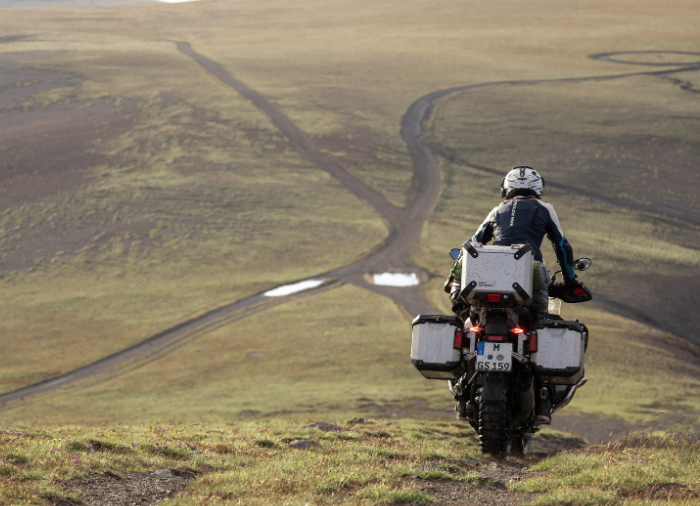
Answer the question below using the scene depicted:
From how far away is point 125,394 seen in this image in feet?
108

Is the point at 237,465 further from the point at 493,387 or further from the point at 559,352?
the point at 559,352

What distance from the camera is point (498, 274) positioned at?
32.9ft

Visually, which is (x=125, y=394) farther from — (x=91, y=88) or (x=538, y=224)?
(x=91, y=88)

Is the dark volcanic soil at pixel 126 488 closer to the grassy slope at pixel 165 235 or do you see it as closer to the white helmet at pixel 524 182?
the white helmet at pixel 524 182

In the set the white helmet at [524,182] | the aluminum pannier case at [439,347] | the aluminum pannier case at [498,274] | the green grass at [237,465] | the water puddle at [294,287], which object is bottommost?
the water puddle at [294,287]

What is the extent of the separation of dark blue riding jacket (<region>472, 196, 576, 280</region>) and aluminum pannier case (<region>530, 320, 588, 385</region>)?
1.21 metres

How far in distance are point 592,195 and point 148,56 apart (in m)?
83.3

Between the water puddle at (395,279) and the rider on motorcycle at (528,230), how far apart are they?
41975 millimetres

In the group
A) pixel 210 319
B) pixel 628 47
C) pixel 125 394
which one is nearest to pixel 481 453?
pixel 125 394

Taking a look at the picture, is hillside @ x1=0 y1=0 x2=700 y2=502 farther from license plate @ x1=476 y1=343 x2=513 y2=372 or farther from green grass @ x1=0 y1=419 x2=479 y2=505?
license plate @ x1=476 y1=343 x2=513 y2=372

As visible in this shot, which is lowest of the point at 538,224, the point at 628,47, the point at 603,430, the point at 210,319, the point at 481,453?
the point at 210,319

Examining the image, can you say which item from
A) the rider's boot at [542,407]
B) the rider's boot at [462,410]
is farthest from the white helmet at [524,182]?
the rider's boot at [462,410]

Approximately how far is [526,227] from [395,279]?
44.0m

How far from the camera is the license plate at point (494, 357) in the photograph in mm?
10234
